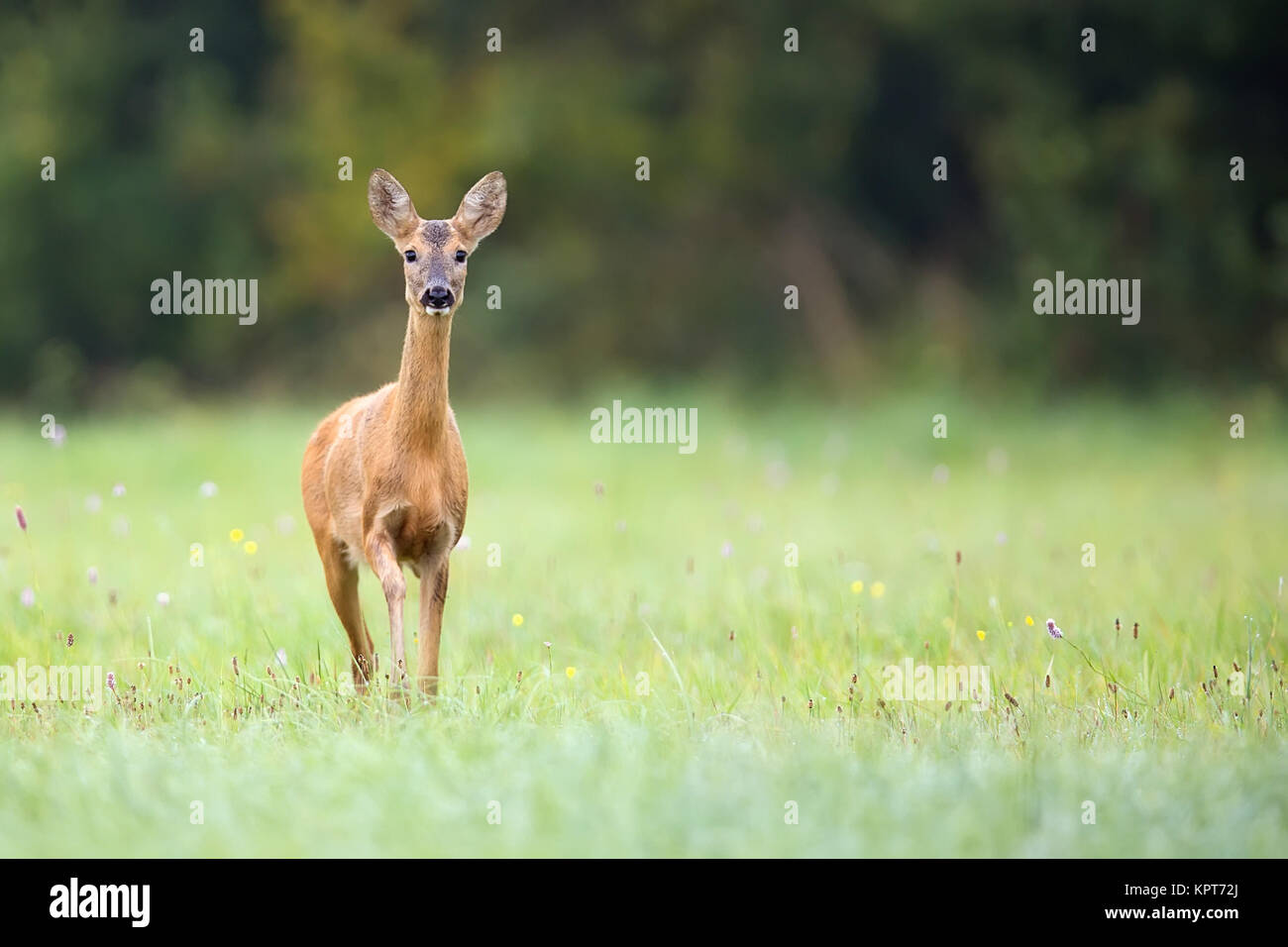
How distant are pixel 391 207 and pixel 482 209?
1.24ft

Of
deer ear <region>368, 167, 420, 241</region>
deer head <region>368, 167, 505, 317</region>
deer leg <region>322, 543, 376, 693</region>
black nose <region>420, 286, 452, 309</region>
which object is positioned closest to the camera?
black nose <region>420, 286, 452, 309</region>

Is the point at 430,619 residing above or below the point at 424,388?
below

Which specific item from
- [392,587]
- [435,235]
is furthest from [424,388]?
[392,587]

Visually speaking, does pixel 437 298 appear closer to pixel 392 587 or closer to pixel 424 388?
pixel 424 388

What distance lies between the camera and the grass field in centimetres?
449

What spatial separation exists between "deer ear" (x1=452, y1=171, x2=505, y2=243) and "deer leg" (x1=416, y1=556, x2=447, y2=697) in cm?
139

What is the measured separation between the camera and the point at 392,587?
19.5ft

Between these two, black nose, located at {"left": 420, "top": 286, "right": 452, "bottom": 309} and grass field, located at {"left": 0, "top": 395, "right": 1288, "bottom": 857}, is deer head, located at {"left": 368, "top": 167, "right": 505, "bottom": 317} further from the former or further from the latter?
grass field, located at {"left": 0, "top": 395, "right": 1288, "bottom": 857}

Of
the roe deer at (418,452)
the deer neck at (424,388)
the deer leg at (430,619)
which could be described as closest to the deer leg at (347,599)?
the roe deer at (418,452)

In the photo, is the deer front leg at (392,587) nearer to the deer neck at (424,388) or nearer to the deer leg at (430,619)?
the deer leg at (430,619)

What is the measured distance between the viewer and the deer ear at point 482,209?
21.2 feet

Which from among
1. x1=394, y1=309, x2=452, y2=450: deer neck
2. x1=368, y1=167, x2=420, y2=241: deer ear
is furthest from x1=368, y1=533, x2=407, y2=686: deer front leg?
x1=368, y1=167, x2=420, y2=241: deer ear

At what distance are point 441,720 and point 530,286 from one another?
1752cm
